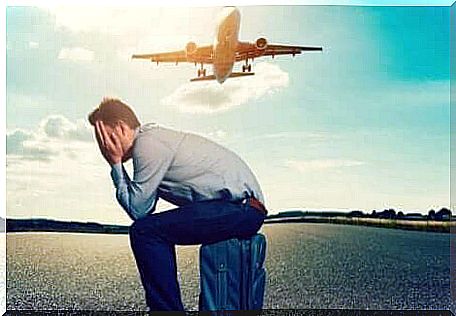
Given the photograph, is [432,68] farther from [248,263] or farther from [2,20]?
[2,20]

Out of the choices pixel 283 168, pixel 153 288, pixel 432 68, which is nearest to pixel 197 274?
pixel 153 288

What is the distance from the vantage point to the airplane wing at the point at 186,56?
7.84m

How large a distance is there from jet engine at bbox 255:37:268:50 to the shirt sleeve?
104cm


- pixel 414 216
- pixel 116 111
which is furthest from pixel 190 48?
pixel 414 216

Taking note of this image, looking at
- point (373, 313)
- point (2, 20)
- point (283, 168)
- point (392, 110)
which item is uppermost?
point (2, 20)

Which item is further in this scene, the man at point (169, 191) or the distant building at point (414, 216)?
the distant building at point (414, 216)

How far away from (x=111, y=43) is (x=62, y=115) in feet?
2.19

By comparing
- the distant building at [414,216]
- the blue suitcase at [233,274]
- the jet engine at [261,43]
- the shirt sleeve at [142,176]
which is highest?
the jet engine at [261,43]

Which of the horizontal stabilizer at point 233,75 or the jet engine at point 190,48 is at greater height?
the jet engine at point 190,48

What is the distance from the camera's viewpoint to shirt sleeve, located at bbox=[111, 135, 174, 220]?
776 cm

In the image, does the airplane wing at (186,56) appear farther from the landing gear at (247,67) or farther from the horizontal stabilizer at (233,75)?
the landing gear at (247,67)

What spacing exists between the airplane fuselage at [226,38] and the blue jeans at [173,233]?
3.55 feet

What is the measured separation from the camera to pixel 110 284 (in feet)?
25.9

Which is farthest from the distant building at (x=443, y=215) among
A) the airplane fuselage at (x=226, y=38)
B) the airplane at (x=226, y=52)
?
the airplane fuselage at (x=226, y=38)
